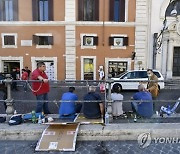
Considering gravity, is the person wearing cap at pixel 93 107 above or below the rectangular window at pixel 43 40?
below

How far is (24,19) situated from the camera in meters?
17.3

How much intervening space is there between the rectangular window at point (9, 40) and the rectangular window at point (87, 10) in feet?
19.2

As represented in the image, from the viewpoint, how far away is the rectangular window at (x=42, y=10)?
1736 cm

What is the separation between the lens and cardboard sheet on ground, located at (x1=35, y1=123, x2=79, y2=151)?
411cm

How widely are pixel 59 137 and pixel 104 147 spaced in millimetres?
975

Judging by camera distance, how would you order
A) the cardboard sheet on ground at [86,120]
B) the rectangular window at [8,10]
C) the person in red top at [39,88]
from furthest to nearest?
the rectangular window at [8,10], the person in red top at [39,88], the cardboard sheet on ground at [86,120]

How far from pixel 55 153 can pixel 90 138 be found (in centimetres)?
91

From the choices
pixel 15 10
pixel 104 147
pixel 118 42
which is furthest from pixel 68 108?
pixel 15 10

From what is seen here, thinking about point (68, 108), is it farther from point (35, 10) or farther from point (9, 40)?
point (9, 40)

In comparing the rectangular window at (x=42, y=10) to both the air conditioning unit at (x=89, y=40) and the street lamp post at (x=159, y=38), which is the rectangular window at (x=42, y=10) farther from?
the street lamp post at (x=159, y=38)

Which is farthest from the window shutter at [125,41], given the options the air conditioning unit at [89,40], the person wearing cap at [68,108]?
the person wearing cap at [68,108]

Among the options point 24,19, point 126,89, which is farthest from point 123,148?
point 24,19

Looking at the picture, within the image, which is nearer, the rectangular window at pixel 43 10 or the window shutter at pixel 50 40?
the window shutter at pixel 50 40

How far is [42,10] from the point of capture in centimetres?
1761
